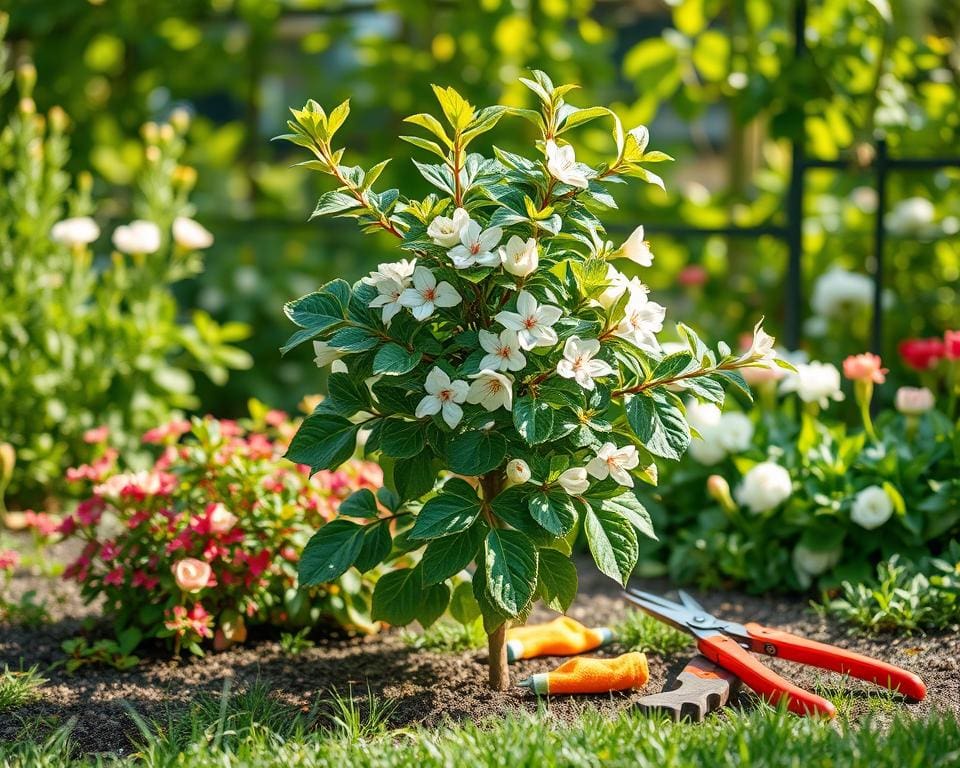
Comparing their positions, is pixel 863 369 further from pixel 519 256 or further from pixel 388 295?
pixel 388 295

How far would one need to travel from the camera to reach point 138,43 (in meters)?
5.30

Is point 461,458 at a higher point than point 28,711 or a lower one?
higher

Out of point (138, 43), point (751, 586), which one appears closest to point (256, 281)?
point (138, 43)

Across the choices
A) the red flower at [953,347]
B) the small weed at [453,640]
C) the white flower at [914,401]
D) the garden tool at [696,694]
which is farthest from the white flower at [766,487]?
the small weed at [453,640]

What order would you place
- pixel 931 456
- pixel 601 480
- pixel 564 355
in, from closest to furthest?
pixel 564 355, pixel 601 480, pixel 931 456

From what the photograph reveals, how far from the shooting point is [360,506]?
2535 mm

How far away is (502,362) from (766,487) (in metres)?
1.20

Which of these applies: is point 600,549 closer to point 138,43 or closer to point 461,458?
point 461,458

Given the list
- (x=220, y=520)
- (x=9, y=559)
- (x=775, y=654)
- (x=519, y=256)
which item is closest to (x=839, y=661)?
(x=775, y=654)

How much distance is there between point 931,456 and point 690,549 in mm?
712

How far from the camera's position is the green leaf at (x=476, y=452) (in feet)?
7.26

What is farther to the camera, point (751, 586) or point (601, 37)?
point (601, 37)

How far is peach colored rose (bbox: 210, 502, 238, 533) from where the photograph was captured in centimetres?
273

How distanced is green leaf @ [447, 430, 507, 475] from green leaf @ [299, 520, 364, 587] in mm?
321
